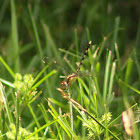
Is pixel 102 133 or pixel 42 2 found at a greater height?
pixel 42 2

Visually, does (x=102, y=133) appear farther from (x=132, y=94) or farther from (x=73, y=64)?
(x=73, y=64)

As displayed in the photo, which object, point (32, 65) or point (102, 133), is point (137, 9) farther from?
point (102, 133)

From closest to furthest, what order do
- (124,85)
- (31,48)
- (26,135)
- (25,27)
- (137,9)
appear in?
(26,135)
(124,85)
(31,48)
(25,27)
(137,9)

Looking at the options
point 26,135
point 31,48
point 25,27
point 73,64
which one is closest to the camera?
point 26,135

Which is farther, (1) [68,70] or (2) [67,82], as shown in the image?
(1) [68,70]

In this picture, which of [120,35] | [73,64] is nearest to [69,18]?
[120,35]

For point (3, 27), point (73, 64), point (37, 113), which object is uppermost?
point (3, 27)

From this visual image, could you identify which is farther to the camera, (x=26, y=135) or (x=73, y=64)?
(x=73, y=64)
